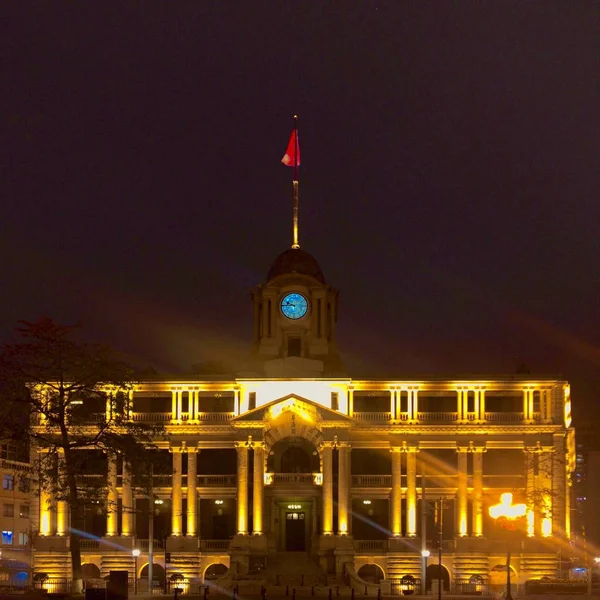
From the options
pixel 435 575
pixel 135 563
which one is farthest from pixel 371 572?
pixel 135 563

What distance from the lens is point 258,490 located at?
112 m

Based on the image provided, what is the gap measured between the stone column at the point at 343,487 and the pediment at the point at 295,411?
7.25ft

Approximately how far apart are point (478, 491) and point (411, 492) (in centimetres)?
564

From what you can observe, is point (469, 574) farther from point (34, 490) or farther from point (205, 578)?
point (34, 490)

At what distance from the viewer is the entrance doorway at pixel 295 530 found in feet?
375

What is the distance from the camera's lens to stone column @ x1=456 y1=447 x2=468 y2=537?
113 m

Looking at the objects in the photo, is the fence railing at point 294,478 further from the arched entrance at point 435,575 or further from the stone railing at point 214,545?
the arched entrance at point 435,575

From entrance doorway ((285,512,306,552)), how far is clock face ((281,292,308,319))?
18.4 meters

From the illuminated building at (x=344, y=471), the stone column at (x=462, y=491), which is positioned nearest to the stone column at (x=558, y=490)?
the illuminated building at (x=344, y=471)

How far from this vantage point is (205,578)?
11106cm

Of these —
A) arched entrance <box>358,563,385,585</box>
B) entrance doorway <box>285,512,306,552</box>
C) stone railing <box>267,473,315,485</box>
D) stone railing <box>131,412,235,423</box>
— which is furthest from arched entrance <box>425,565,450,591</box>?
stone railing <box>131,412,235,423</box>

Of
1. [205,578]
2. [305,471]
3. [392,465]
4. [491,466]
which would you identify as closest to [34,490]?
[205,578]

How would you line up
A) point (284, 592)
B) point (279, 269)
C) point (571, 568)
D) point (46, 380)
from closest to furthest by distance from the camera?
point (46, 380) < point (284, 592) < point (571, 568) < point (279, 269)

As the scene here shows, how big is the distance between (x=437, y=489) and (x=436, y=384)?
8867mm
